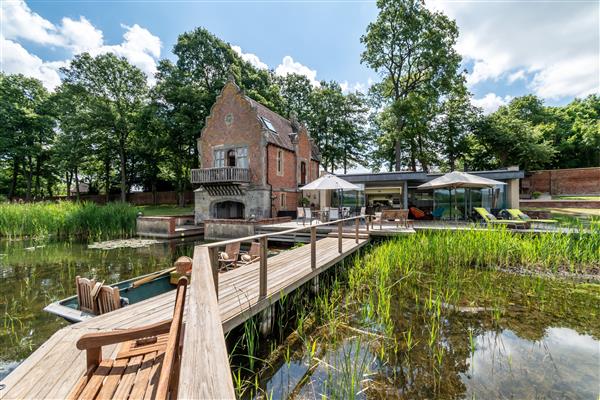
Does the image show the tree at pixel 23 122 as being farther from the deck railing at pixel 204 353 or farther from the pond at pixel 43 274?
the deck railing at pixel 204 353

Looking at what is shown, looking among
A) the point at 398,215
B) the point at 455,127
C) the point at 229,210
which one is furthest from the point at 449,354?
the point at 455,127

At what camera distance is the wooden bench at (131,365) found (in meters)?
1.55

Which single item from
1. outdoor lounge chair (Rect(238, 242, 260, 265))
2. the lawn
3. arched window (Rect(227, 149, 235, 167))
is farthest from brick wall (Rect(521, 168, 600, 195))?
outdoor lounge chair (Rect(238, 242, 260, 265))

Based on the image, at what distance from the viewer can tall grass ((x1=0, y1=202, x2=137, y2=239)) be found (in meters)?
12.8

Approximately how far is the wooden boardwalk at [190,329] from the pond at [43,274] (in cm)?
180

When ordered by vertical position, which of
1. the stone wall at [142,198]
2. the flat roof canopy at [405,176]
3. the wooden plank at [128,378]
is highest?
the flat roof canopy at [405,176]

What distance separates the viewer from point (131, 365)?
6.21 feet

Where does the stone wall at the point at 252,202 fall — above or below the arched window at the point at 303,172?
below

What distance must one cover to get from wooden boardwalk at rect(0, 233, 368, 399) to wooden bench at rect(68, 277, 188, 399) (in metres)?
0.25

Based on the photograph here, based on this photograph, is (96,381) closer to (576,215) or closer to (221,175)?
(221,175)

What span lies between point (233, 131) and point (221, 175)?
3305 mm

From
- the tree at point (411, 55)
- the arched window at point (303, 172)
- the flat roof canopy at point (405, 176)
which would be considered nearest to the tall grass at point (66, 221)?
the arched window at point (303, 172)

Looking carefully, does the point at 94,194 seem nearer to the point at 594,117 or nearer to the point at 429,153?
the point at 429,153

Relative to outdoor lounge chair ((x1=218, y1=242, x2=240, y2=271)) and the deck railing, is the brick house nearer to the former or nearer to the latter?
outdoor lounge chair ((x1=218, y1=242, x2=240, y2=271))
